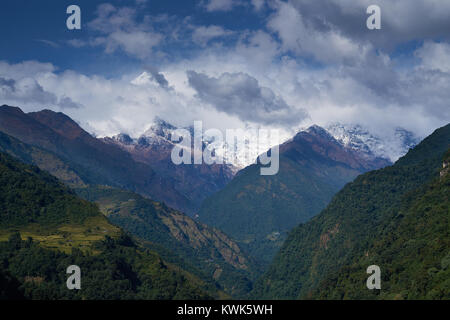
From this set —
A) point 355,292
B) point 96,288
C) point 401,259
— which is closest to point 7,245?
point 96,288

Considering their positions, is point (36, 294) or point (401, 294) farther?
point (36, 294)

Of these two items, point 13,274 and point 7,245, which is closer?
point 13,274

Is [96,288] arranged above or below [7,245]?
below
